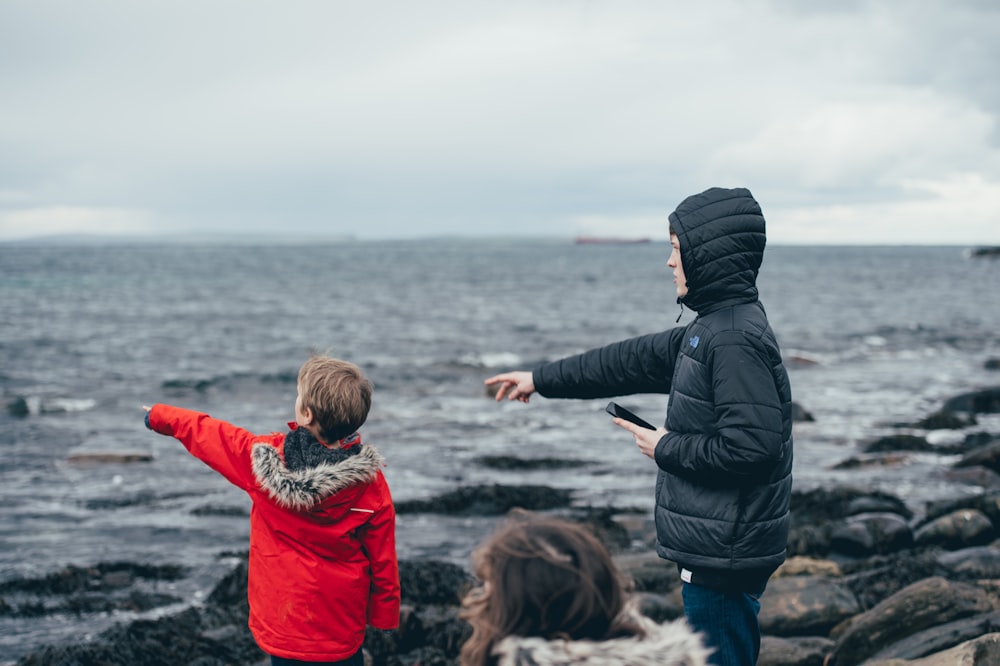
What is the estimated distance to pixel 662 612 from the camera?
22.0 ft

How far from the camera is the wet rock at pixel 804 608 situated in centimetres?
647

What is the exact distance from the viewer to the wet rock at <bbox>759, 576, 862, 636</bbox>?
647 cm

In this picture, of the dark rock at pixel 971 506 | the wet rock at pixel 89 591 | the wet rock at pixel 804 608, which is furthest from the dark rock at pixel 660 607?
the dark rock at pixel 971 506

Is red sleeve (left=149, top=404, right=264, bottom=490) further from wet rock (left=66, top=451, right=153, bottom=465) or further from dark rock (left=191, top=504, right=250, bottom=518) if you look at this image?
wet rock (left=66, top=451, right=153, bottom=465)

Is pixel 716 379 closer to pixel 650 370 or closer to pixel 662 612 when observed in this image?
pixel 650 370

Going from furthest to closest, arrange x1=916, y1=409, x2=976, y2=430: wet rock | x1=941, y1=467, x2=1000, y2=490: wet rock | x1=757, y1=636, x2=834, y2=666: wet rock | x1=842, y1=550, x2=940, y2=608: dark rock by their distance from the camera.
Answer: x1=916, y1=409, x2=976, y2=430: wet rock, x1=941, y1=467, x2=1000, y2=490: wet rock, x1=842, y1=550, x2=940, y2=608: dark rock, x1=757, y1=636, x2=834, y2=666: wet rock

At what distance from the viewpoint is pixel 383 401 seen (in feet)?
62.8

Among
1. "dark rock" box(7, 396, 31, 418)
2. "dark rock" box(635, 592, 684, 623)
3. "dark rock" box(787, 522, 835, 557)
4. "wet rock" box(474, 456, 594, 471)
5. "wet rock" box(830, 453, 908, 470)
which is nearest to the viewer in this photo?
"dark rock" box(635, 592, 684, 623)

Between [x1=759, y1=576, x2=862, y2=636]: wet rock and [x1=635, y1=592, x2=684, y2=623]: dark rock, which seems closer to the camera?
[x1=759, y1=576, x2=862, y2=636]: wet rock

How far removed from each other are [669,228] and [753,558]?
1207mm

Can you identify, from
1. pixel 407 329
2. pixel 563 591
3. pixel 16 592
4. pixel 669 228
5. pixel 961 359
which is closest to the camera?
pixel 563 591

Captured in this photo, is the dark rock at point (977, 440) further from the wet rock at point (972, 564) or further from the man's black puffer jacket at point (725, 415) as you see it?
the man's black puffer jacket at point (725, 415)

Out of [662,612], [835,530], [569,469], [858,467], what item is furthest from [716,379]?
[858,467]

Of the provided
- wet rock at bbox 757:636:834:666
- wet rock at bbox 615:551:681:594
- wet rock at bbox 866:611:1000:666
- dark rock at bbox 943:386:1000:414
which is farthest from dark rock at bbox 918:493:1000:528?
dark rock at bbox 943:386:1000:414
